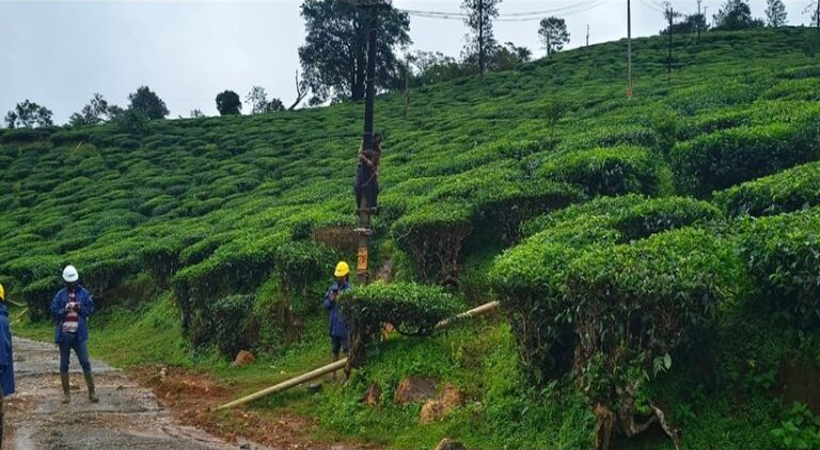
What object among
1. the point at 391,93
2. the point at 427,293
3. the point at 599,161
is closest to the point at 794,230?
the point at 427,293

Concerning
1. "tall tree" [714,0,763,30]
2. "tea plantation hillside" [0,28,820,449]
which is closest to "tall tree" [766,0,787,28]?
"tall tree" [714,0,763,30]

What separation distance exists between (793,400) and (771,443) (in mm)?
499

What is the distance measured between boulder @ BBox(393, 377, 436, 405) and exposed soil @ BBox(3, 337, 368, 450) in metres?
0.93

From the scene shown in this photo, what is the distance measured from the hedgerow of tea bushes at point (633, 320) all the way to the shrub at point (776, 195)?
3420mm

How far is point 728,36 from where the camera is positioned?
56531mm

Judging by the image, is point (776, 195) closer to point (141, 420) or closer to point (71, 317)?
point (141, 420)

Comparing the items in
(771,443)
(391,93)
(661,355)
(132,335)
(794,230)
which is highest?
(391,93)

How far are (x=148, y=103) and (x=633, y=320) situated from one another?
70722mm

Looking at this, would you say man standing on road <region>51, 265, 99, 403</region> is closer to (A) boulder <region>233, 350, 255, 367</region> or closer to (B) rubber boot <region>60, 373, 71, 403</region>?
(B) rubber boot <region>60, 373, 71, 403</region>

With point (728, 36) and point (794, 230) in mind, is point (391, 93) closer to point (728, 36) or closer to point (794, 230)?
point (728, 36)

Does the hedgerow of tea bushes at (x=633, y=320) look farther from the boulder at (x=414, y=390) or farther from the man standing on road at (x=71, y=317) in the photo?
the man standing on road at (x=71, y=317)

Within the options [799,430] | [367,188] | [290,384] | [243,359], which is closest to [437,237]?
[367,188]

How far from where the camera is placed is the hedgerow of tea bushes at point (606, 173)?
565 inches

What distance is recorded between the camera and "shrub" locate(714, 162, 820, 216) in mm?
9984
